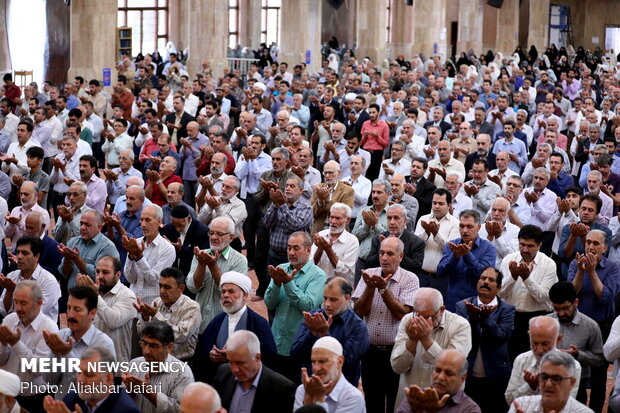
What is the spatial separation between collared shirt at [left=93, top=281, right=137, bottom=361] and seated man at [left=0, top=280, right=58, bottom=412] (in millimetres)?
391

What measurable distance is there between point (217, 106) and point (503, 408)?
11116 millimetres

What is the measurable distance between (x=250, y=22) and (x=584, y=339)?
34578 millimetres

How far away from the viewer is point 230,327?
297 inches

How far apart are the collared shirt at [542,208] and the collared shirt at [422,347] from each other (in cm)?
450

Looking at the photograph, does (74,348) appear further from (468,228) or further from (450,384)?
(468,228)

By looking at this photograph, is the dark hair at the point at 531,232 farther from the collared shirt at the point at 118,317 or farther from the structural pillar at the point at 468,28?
the structural pillar at the point at 468,28

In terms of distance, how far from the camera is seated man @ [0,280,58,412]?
7172 mm

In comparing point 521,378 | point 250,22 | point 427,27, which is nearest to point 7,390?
point 521,378

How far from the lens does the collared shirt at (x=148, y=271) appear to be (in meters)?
8.79

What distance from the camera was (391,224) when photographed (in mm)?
9500

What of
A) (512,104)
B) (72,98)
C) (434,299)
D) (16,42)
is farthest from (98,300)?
(16,42)

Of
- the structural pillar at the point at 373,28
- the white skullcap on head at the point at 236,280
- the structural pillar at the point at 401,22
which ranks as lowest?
the white skullcap on head at the point at 236,280

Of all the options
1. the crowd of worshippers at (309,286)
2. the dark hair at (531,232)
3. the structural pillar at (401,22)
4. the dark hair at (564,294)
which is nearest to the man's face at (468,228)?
the crowd of worshippers at (309,286)

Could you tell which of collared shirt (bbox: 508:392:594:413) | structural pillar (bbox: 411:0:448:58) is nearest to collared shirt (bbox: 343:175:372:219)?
collared shirt (bbox: 508:392:594:413)
